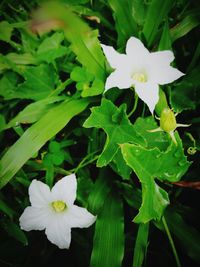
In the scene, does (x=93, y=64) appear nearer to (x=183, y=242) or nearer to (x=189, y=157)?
(x=189, y=157)

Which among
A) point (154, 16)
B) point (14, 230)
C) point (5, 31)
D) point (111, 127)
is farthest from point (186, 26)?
point (14, 230)

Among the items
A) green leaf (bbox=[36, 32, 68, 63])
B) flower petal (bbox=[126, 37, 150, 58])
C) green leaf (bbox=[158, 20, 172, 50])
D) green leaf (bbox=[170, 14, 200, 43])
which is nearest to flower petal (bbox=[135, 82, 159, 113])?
flower petal (bbox=[126, 37, 150, 58])

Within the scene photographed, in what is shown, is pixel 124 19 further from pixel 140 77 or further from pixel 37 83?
pixel 37 83

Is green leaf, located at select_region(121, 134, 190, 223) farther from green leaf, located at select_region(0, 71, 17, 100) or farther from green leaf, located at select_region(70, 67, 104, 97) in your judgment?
green leaf, located at select_region(0, 71, 17, 100)

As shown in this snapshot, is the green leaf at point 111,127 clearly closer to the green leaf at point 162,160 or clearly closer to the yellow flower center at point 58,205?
the green leaf at point 162,160

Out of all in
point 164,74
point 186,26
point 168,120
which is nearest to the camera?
point 168,120

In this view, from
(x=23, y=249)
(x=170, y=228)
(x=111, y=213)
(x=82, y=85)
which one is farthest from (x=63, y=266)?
(x=82, y=85)

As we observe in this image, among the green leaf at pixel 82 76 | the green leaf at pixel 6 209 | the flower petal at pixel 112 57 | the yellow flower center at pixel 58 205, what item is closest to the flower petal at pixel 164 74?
the flower petal at pixel 112 57
